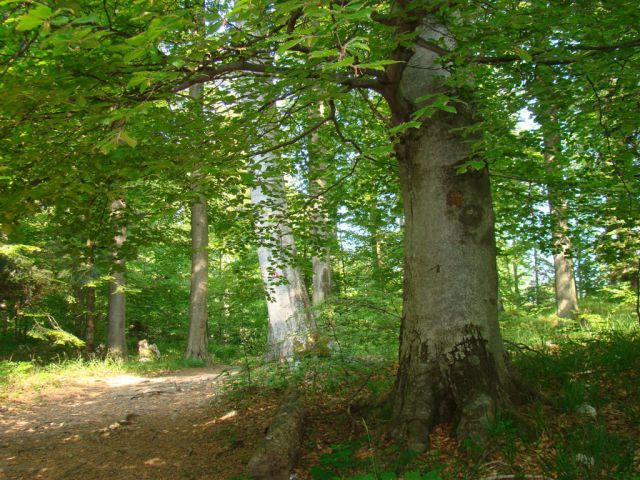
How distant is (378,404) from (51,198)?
372 cm

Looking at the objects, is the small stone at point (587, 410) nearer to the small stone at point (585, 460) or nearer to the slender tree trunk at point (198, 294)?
the small stone at point (585, 460)

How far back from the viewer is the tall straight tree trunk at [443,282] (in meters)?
4.09

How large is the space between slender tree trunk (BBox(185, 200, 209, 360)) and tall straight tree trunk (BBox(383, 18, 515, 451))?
11.6m

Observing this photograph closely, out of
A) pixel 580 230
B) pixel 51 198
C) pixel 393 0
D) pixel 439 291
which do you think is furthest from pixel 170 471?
pixel 580 230

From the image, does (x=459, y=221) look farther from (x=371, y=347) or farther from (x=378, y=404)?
(x=371, y=347)

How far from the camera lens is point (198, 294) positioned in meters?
15.3

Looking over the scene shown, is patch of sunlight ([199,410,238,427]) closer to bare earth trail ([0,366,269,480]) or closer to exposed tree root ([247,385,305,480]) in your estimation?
bare earth trail ([0,366,269,480])

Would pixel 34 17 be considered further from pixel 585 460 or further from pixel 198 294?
pixel 198 294

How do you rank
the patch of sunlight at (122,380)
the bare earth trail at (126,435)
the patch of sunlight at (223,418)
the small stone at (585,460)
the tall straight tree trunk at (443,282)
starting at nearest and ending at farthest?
the small stone at (585,460) → the tall straight tree trunk at (443,282) → the bare earth trail at (126,435) → the patch of sunlight at (223,418) → the patch of sunlight at (122,380)

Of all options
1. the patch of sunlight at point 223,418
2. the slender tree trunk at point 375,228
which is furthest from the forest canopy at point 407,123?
the patch of sunlight at point 223,418

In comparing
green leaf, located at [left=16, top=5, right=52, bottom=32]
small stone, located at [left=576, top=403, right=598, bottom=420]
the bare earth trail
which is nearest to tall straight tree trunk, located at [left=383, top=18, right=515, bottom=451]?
small stone, located at [left=576, top=403, right=598, bottom=420]

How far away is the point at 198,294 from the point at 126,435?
930cm

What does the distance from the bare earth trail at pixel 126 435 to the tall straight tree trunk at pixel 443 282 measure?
1.98m

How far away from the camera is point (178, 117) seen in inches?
181
